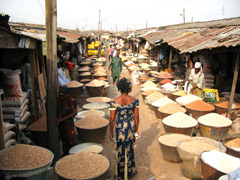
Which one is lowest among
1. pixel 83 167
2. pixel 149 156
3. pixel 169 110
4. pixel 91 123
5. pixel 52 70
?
pixel 149 156

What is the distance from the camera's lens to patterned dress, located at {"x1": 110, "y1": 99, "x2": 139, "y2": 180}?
314cm

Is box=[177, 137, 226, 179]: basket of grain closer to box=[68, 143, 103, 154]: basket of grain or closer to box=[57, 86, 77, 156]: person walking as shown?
box=[68, 143, 103, 154]: basket of grain

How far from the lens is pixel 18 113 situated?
413cm

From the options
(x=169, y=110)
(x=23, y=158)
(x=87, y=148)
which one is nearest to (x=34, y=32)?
(x=87, y=148)

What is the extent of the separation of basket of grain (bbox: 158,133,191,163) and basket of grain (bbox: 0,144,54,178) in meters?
2.01

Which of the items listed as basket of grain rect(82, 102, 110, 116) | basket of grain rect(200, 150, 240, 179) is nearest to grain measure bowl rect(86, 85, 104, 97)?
basket of grain rect(82, 102, 110, 116)

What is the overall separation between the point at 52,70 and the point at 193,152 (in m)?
2.48

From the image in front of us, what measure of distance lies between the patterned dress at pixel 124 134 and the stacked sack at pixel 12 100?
7.01 ft

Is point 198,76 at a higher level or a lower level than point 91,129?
higher

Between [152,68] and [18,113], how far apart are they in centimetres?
1028

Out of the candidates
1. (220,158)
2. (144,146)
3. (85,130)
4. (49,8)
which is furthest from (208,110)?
(49,8)

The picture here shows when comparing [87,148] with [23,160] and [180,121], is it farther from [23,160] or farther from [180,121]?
[180,121]

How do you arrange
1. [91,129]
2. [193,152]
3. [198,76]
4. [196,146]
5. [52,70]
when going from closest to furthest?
1. [52,70]
2. [193,152]
3. [196,146]
4. [91,129]
5. [198,76]

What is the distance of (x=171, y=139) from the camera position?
158 inches
